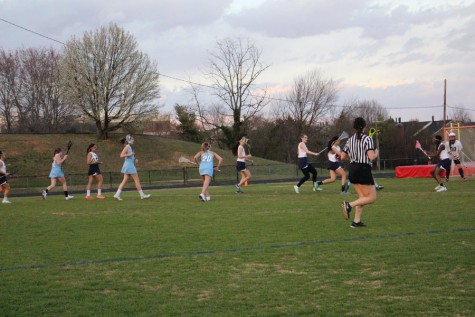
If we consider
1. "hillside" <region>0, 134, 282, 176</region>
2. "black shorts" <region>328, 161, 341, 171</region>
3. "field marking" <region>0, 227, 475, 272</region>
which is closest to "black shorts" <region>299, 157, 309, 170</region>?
"black shorts" <region>328, 161, 341, 171</region>

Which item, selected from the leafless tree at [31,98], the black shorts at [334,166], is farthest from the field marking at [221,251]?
the leafless tree at [31,98]

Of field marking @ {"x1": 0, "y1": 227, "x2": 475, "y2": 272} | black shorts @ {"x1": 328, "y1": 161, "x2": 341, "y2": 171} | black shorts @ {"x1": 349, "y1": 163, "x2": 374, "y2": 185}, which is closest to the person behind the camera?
field marking @ {"x1": 0, "y1": 227, "x2": 475, "y2": 272}

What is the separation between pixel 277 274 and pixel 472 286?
222 centimetres

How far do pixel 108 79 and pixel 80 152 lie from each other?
866cm

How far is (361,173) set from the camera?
10898 millimetres

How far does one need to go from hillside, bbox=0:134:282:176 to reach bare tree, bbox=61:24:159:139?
2.89 meters

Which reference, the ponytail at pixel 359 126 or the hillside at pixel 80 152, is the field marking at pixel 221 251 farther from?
the hillside at pixel 80 152

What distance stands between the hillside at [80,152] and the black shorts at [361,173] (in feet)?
140

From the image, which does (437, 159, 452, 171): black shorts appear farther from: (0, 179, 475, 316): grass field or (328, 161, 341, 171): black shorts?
(0, 179, 475, 316): grass field

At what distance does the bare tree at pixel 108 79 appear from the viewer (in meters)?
59.4

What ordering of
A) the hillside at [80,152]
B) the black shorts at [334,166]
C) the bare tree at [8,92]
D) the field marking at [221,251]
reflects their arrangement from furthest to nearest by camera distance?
the bare tree at [8,92] → the hillside at [80,152] → the black shorts at [334,166] → the field marking at [221,251]

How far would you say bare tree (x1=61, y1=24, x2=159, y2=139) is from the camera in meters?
59.4

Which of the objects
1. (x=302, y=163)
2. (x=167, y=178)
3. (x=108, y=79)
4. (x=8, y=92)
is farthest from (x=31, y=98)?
(x=302, y=163)

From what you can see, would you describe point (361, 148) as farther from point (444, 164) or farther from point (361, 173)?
point (444, 164)
